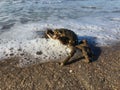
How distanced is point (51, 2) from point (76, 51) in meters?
5.41

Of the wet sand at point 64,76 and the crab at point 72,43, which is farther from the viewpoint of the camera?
the crab at point 72,43

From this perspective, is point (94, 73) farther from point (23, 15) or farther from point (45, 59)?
point (23, 15)

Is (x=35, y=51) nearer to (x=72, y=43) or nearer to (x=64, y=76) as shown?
(x=72, y=43)

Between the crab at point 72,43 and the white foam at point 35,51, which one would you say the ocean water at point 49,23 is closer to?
the white foam at point 35,51

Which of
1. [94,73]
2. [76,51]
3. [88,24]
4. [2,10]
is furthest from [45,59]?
[2,10]

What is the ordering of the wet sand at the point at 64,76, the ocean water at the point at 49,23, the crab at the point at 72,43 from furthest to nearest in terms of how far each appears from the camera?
the ocean water at the point at 49,23 → the crab at the point at 72,43 → the wet sand at the point at 64,76

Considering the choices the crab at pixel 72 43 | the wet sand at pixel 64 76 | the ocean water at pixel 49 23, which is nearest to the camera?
the wet sand at pixel 64 76

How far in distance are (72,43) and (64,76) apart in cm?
111

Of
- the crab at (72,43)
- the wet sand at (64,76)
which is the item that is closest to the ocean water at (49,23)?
the crab at (72,43)

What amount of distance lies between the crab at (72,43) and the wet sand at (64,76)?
15 cm

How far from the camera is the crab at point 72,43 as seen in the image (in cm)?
504

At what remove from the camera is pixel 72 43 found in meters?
5.43

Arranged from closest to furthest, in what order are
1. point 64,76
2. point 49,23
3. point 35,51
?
1. point 64,76
2. point 35,51
3. point 49,23

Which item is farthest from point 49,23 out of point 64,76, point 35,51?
point 64,76
